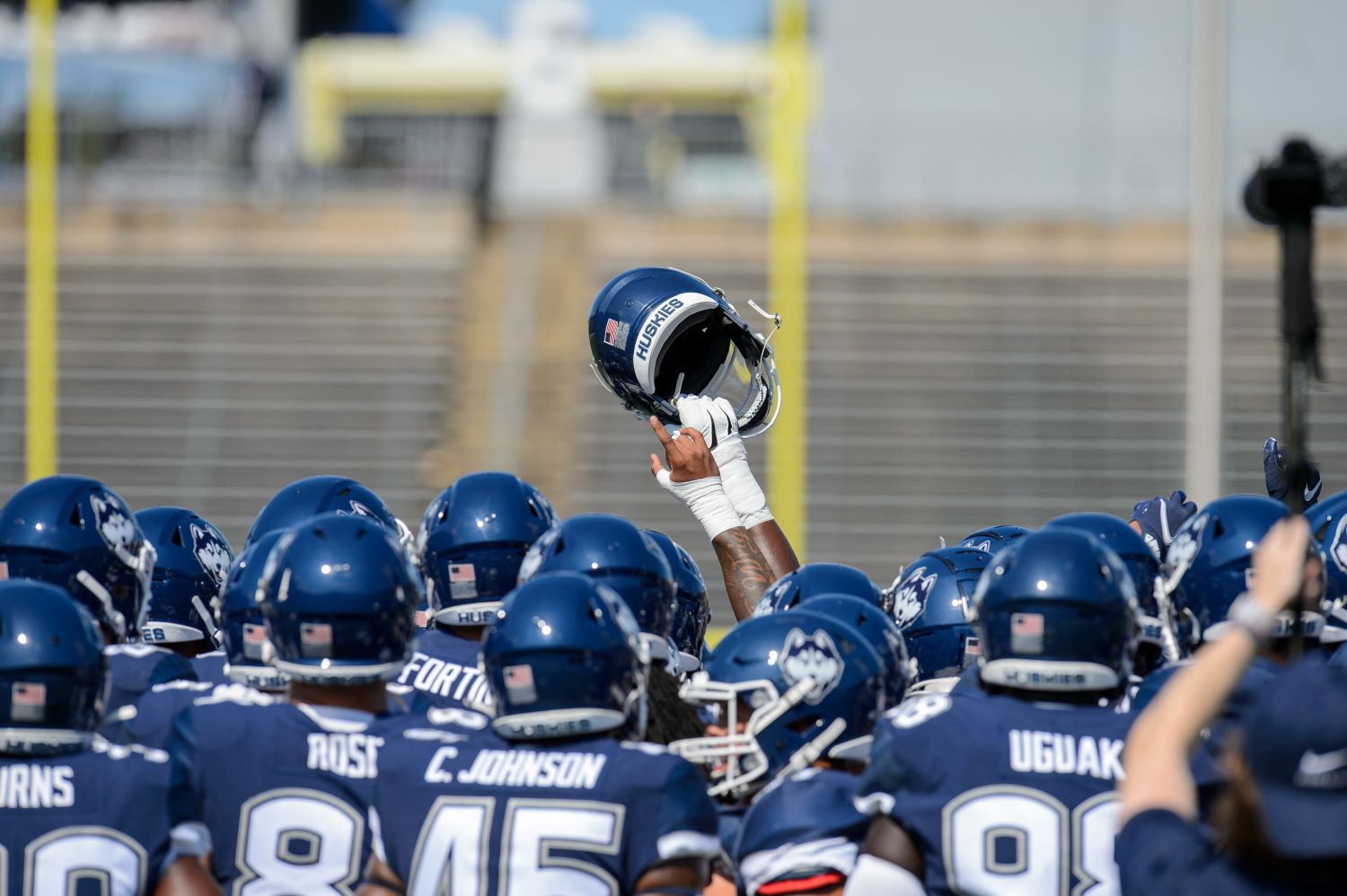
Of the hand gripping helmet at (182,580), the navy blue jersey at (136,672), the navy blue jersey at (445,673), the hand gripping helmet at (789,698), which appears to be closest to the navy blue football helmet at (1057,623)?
the hand gripping helmet at (789,698)

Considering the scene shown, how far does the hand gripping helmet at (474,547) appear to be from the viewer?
12.9 feet

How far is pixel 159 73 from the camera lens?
2153 cm

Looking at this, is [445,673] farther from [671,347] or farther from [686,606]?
[671,347]

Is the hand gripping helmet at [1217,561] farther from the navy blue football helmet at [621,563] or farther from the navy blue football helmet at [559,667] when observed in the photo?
the navy blue football helmet at [559,667]

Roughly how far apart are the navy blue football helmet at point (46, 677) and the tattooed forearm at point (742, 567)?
5.54ft

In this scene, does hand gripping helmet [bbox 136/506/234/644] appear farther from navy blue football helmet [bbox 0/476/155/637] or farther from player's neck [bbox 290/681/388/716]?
player's neck [bbox 290/681/388/716]

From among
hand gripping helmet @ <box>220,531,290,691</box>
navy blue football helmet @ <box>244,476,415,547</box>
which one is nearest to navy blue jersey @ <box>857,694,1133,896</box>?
hand gripping helmet @ <box>220,531,290,691</box>

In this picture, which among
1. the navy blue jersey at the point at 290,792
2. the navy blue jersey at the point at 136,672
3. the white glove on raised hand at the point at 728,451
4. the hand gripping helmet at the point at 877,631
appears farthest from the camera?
the white glove on raised hand at the point at 728,451

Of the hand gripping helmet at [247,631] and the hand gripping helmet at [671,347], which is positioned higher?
the hand gripping helmet at [671,347]

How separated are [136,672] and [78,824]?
0.80 metres

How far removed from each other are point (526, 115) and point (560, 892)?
1964 centimetres

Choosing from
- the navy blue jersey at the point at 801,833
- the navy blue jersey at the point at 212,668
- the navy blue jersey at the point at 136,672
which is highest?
the navy blue jersey at the point at 136,672

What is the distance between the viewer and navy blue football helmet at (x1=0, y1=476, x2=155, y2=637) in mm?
3756

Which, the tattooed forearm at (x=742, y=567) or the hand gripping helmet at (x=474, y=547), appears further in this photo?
the tattooed forearm at (x=742, y=567)
